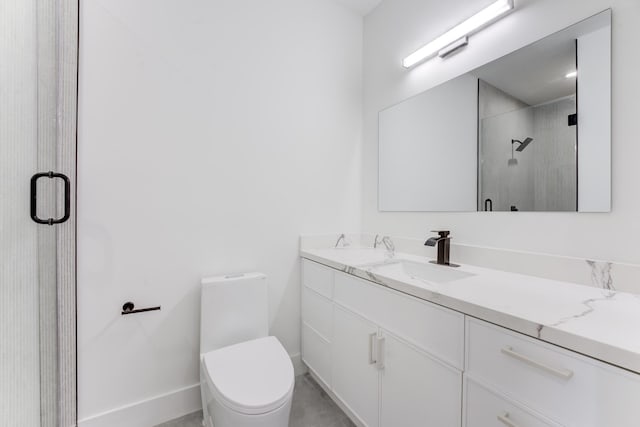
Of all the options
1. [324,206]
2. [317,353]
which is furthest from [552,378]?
[324,206]

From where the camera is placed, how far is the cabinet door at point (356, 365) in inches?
47.5

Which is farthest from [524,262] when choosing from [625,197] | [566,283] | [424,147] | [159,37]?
[159,37]

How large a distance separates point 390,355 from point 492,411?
41 centimetres

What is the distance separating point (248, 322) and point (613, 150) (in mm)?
1826

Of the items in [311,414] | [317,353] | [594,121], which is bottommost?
[311,414]

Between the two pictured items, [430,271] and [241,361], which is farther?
[430,271]

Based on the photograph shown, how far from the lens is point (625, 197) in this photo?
938mm

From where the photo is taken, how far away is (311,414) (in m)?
1.46

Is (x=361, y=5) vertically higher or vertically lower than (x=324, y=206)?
higher

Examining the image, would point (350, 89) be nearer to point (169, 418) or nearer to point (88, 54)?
point (88, 54)

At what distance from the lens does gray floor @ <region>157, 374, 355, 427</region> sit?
1398 mm

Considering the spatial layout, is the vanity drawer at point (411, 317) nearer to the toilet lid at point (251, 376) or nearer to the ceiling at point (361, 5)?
the toilet lid at point (251, 376)

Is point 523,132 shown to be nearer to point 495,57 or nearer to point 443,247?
point 495,57

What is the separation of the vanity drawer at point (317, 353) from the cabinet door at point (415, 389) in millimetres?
445
